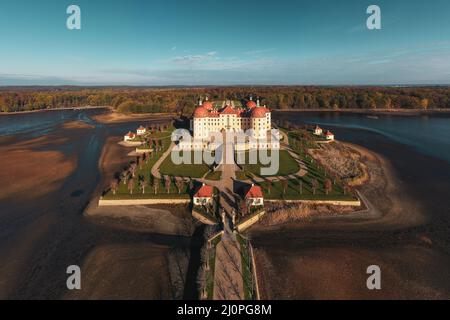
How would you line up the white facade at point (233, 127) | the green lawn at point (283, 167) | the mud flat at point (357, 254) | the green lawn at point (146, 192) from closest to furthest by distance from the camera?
the mud flat at point (357, 254) < the green lawn at point (146, 192) < the green lawn at point (283, 167) < the white facade at point (233, 127)

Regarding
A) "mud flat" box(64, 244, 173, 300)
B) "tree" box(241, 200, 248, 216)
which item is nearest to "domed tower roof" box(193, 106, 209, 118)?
"tree" box(241, 200, 248, 216)

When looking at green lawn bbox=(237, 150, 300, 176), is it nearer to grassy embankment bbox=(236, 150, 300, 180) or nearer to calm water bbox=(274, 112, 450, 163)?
grassy embankment bbox=(236, 150, 300, 180)

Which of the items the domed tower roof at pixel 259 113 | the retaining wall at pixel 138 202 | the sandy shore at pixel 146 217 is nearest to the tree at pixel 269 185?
the retaining wall at pixel 138 202

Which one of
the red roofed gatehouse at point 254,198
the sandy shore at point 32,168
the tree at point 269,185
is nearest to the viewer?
the red roofed gatehouse at point 254,198

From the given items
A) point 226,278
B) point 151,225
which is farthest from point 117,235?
point 226,278

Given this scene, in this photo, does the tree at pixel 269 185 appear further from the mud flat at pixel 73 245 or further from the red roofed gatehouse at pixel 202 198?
the mud flat at pixel 73 245
